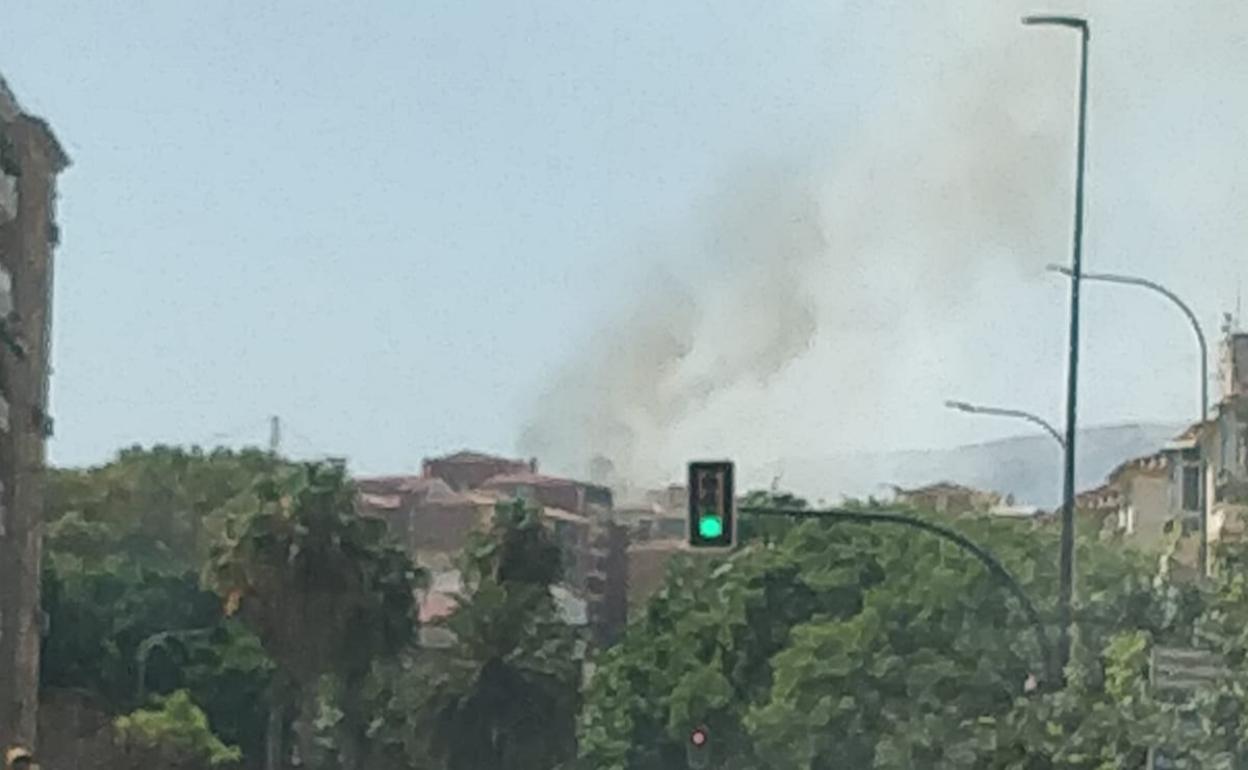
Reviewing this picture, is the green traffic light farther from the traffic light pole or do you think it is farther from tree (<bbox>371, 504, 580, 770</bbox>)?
tree (<bbox>371, 504, 580, 770</bbox>)

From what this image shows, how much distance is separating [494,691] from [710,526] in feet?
215

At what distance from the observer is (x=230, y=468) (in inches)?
5295

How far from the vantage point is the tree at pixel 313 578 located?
282 feet

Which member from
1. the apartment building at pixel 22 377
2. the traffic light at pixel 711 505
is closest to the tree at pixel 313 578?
the apartment building at pixel 22 377

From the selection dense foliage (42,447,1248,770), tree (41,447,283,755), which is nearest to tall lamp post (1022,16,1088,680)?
dense foliage (42,447,1248,770)

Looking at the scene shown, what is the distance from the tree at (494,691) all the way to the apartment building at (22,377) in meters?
17.2

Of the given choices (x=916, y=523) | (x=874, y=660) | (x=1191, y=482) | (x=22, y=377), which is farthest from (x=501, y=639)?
(x=916, y=523)

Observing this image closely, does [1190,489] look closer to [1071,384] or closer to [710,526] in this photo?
[1071,384]

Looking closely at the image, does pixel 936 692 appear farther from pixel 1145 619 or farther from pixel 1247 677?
pixel 1247 677

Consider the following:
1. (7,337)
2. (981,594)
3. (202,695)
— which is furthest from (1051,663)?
(202,695)

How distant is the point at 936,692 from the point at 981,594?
11.0m

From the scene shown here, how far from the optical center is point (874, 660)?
299 ft

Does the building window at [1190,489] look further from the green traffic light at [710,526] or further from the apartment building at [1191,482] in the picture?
the green traffic light at [710,526]

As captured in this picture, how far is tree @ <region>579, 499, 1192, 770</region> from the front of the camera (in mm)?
42906
